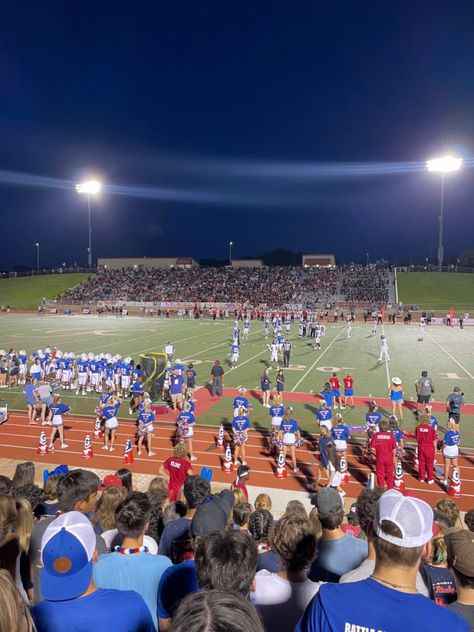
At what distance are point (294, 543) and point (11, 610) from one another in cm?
222

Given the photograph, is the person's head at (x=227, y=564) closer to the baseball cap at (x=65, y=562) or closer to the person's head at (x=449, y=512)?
the baseball cap at (x=65, y=562)

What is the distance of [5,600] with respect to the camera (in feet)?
5.04

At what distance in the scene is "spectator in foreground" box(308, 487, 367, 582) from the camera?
12.1 ft

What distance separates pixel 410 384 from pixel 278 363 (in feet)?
22.0

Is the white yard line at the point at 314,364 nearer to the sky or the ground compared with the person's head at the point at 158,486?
nearer to the ground

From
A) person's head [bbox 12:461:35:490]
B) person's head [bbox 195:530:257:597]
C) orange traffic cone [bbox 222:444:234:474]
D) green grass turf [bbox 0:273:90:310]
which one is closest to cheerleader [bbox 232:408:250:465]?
orange traffic cone [bbox 222:444:234:474]

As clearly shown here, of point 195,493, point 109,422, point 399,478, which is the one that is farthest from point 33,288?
point 195,493

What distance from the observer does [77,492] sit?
180 inches

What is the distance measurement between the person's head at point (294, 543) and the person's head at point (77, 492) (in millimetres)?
2113

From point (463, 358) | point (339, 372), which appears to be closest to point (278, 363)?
point (339, 372)

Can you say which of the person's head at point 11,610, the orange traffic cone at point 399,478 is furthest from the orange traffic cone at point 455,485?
the person's head at point 11,610

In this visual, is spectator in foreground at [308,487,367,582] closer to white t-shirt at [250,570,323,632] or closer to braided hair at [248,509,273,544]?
braided hair at [248,509,273,544]

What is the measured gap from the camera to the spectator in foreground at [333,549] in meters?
3.70

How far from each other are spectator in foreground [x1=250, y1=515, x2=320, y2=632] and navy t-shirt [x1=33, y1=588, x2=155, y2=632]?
967 mm
